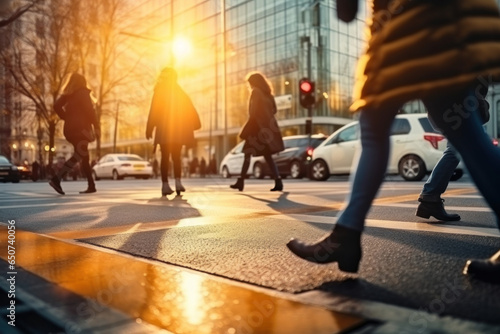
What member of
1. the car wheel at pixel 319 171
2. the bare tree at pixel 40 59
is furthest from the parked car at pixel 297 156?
the bare tree at pixel 40 59

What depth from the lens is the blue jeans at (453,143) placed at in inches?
77.2

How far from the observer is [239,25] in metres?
47.9

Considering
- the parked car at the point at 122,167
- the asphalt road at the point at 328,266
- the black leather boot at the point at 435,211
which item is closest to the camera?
the asphalt road at the point at 328,266

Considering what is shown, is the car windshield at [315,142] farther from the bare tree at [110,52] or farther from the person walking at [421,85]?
the person walking at [421,85]

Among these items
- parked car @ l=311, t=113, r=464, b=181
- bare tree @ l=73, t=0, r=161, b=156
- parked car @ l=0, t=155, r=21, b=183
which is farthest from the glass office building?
parked car @ l=311, t=113, r=464, b=181

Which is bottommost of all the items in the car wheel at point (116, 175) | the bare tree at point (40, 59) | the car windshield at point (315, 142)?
the car wheel at point (116, 175)

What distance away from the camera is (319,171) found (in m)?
15.0

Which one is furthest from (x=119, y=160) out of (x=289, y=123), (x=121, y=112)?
(x=289, y=123)

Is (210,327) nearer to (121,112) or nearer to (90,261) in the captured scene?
(90,261)

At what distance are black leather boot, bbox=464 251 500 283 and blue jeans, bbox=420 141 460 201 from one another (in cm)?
195

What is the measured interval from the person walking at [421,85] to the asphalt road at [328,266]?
0.57 ft

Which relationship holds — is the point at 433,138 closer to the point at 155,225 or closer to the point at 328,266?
the point at 155,225

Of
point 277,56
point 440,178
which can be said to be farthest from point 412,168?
point 277,56

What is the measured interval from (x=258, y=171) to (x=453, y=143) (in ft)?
56.9
